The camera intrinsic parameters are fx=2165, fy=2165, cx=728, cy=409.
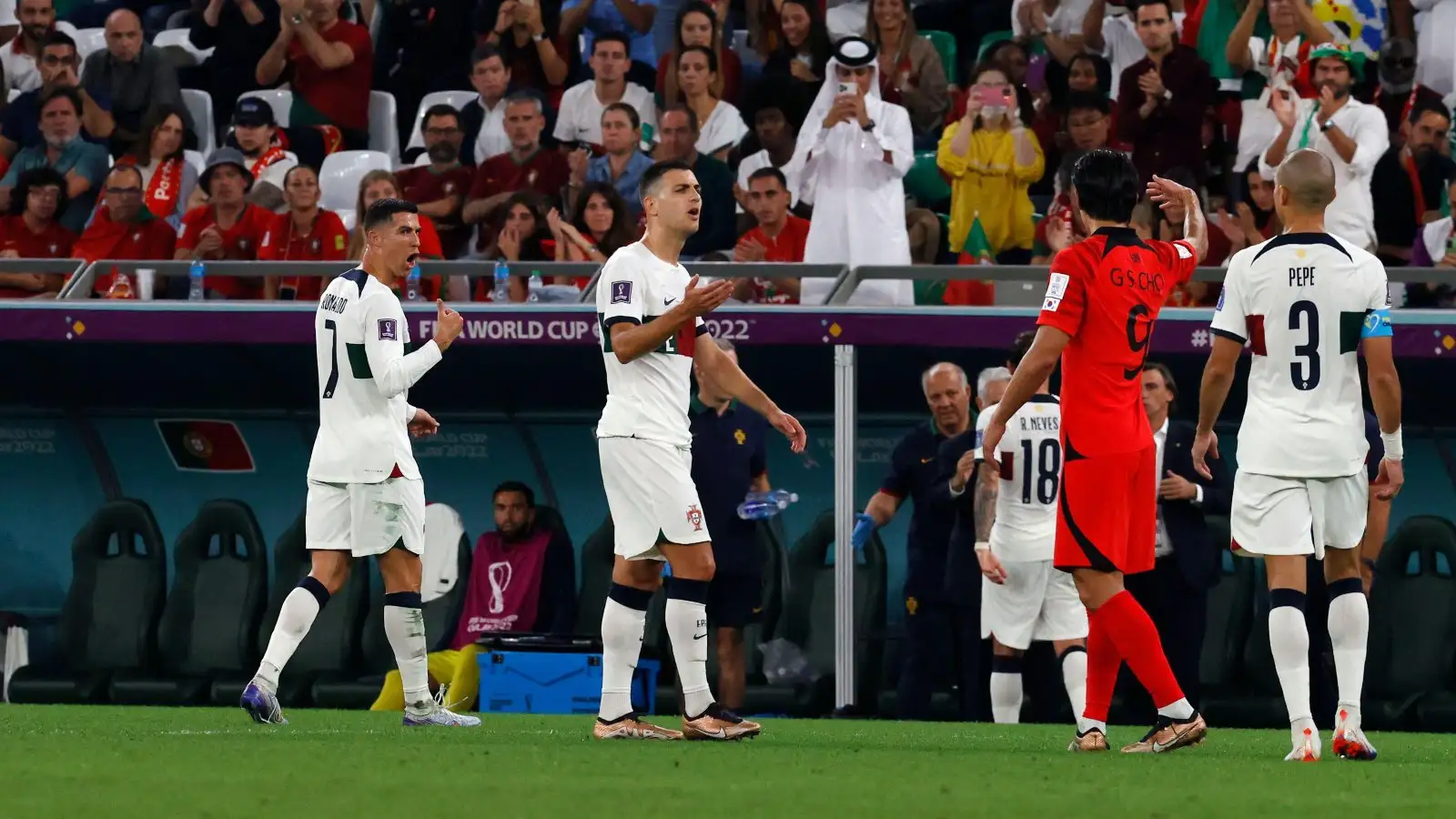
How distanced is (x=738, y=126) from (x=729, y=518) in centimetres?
368

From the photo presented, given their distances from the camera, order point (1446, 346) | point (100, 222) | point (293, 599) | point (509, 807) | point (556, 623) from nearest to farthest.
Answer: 1. point (509, 807)
2. point (293, 599)
3. point (1446, 346)
4. point (556, 623)
5. point (100, 222)

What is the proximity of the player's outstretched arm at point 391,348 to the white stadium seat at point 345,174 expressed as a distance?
6408 millimetres

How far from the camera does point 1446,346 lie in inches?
435

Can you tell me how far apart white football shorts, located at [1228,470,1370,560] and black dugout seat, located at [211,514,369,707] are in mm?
7368

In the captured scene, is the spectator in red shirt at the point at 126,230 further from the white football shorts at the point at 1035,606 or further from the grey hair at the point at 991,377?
the white football shorts at the point at 1035,606

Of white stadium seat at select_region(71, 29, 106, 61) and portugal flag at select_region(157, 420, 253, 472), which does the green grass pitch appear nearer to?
portugal flag at select_region(157, 420, 253, 472)

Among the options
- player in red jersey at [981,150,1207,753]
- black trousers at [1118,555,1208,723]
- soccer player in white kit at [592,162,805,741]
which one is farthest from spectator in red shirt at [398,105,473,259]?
player in red jersey at [981,150,1207,753]

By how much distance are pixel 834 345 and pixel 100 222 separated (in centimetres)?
512

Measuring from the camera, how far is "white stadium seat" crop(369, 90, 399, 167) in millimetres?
15703

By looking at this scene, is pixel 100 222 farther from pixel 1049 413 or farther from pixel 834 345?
pixel 1049 413

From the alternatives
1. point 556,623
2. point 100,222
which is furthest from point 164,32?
point 556,623

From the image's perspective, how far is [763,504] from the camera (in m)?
11.1

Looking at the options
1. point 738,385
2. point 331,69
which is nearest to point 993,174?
point 331,69

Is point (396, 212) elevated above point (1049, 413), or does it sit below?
above
